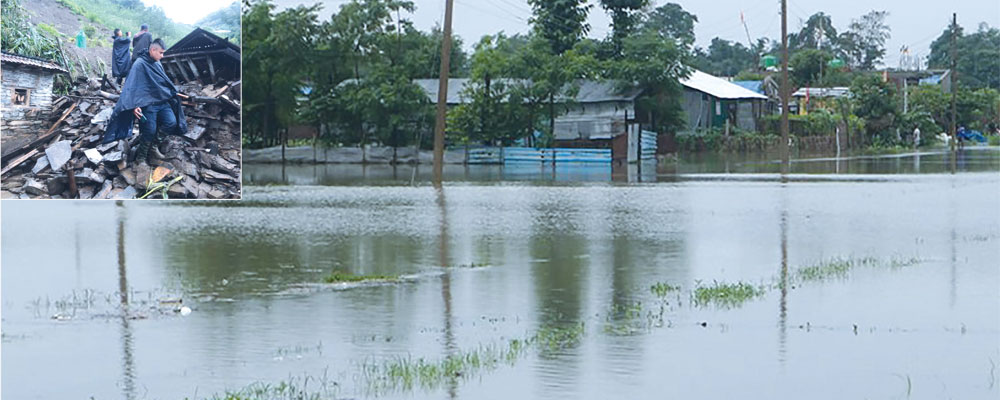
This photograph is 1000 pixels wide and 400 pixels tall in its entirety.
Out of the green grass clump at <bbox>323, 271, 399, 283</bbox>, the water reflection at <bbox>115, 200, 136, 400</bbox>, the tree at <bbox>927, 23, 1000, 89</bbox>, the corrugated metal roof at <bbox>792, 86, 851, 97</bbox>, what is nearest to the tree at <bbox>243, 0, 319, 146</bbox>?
the water reflection at <bbox>115, 200, 136, 400</bbox>

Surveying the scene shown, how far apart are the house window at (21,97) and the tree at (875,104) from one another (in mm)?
68088

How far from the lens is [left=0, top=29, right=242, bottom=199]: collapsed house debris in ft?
35.9

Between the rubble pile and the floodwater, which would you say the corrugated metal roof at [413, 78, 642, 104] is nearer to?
the floodwater

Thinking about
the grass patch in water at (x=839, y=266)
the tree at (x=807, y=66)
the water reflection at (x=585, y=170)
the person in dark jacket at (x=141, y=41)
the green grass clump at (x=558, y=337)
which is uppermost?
the tree at (x=807, y=66)

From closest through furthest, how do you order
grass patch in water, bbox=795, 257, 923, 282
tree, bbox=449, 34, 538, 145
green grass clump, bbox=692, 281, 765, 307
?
green grass clump, bbox=692, 281, 765, 307 → grass patch in water, bbox=795, 257, 923, 282 → tree, bbox=449, 34, 538, 145

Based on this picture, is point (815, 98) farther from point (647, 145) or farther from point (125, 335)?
point (125, 335)

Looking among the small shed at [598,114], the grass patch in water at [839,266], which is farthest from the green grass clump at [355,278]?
the small shed at [598,114]

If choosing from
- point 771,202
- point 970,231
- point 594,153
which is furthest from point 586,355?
point 594,153

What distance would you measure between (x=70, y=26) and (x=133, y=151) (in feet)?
3.63

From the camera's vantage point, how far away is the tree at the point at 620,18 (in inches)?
2191

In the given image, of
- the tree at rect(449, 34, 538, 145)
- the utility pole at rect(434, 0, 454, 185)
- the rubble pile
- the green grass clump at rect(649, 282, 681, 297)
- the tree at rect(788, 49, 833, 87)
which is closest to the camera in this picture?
the rubble pile

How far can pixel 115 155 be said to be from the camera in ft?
36.8

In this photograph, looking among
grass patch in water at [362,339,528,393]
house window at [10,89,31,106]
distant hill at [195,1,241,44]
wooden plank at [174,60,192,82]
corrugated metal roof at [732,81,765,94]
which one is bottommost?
grass patch in water at [362,339,528,393]

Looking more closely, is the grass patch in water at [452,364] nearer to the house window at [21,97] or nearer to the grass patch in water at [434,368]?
the grass patch in water at [434,368]
